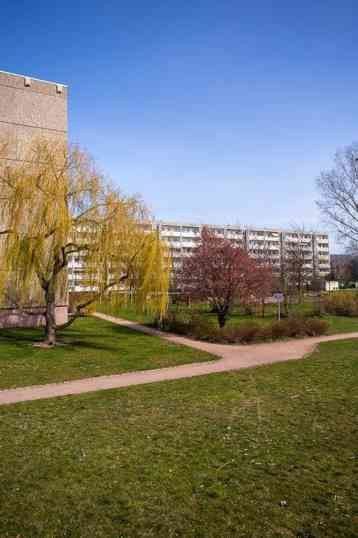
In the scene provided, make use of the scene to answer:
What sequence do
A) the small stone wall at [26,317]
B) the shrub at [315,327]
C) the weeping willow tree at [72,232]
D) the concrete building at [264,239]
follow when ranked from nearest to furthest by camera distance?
the weeping willow tree at [72,232] < the shrub at [315,327] < the small stone wall at [26,317] < the concrete building at [264,239]

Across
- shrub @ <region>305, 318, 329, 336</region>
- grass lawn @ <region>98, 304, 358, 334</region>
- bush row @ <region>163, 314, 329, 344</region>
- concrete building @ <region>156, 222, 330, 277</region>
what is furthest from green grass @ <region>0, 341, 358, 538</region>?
concrete building @ <region>156, 222, 330, 277</region>

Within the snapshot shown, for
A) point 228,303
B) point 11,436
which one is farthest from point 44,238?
point 228,303

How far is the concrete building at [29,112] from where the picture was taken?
75.6 feet

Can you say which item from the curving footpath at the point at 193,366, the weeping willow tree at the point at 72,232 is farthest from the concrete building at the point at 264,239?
the weeping willow tree at the point at 72,232

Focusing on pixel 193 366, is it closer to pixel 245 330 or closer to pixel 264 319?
pixel 245 330

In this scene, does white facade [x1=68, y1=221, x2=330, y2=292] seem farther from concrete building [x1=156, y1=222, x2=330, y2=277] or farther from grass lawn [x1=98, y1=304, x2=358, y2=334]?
grass lawn [x1=98, y1=304, x2=358, y2=334]

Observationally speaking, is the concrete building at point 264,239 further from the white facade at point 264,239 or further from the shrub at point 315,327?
the shrub at point 315,327

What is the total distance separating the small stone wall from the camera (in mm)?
22562

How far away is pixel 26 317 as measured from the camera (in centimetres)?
2328

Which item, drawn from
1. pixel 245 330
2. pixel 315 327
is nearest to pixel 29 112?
pixel 245 330

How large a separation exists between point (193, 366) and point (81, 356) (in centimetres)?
438

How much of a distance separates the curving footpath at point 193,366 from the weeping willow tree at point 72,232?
358 cm

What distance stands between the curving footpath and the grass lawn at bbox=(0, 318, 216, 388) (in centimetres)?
57

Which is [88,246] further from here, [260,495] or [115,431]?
[260,495]
